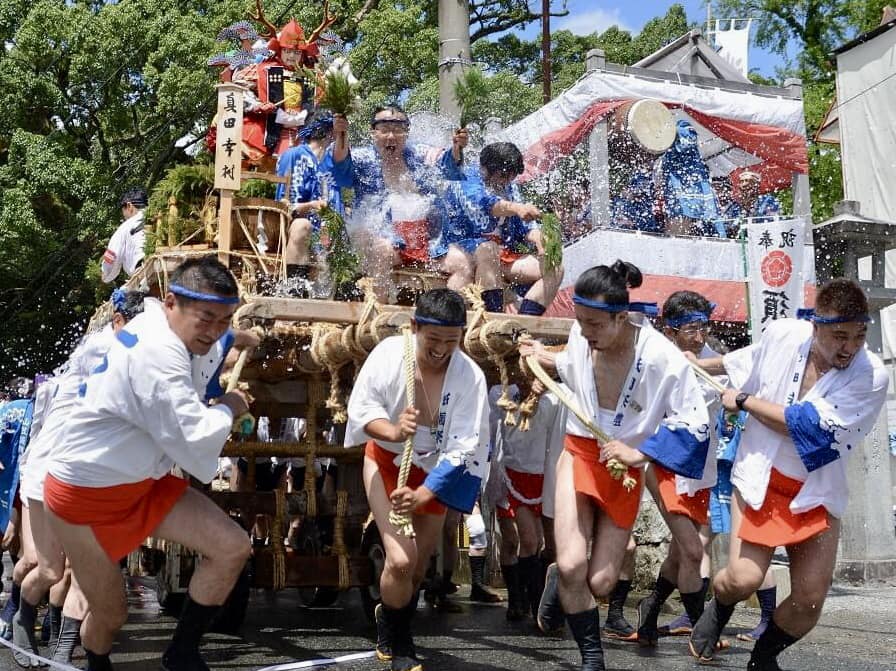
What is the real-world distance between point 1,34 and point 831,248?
12.4m

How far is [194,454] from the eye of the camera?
4426mm

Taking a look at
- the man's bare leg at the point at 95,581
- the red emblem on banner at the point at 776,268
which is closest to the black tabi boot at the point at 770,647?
the man's bare leg at the point at 95,581

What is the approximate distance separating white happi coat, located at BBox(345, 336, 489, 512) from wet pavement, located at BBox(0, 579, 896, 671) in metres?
1.14

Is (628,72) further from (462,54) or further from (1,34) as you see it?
(1,34)

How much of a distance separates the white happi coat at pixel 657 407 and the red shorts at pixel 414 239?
2.36 metres

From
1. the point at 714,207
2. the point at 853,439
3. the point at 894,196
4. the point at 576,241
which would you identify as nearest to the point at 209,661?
the point at 853,439

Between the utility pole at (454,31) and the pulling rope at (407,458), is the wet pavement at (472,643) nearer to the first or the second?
the pulling rope at (407,458)

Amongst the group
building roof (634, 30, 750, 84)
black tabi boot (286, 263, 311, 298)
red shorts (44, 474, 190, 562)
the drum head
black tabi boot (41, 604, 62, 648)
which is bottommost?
black tabi boot (41, 604, 62, 648)

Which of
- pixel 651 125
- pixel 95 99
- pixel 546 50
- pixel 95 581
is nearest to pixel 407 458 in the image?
pixel 95 581

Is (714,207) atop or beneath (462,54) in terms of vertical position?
beneath

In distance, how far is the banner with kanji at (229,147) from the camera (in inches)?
299

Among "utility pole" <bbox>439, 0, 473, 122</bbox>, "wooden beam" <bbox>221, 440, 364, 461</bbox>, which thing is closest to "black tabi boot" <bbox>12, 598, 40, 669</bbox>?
"wooden beam" <bbox>221, 440, 364, 461</bbox>

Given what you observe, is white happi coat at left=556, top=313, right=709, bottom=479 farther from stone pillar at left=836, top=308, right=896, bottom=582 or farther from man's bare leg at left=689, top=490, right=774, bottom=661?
stone pillar at left=836, top=308, right=896, bottom=582

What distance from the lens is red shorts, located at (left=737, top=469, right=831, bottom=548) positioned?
4.96 meters
